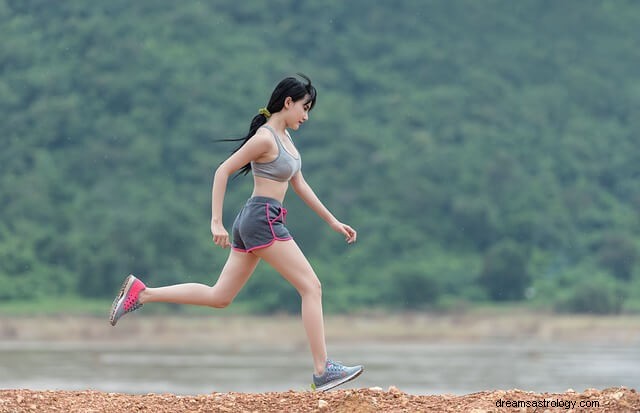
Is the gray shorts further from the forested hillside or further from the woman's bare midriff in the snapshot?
the forested hillside

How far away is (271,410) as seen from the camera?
7.32 meters

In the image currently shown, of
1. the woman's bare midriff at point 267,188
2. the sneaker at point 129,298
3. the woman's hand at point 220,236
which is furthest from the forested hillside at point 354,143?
the woman's hand at point 220,236

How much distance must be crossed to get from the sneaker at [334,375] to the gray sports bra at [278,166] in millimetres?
1109

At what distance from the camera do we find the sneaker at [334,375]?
764cm

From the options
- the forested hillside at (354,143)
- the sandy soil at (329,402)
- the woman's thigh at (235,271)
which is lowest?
the sandy soil at (329,402)

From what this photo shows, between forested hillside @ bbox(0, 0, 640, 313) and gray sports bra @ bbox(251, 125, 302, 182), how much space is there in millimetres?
45396

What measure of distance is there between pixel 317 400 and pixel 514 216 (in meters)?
56.5

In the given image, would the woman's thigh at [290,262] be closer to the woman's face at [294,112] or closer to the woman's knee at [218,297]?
the woman's knee at [218,297]

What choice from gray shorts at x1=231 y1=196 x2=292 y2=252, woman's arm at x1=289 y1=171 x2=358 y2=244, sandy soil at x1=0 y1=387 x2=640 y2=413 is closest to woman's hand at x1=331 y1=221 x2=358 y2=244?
woman's arm at x1=289 y1=171 x2=358 y2=244

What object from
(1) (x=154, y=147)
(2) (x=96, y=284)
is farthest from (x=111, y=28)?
(2) (x=96, y=284)

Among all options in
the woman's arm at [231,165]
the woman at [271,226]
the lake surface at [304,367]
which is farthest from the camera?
the lake surface at [304,367]

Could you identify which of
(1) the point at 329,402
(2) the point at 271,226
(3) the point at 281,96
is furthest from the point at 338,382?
(3) the point at 281,96

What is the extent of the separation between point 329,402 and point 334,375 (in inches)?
13.6

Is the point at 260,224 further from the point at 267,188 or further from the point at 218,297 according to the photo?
the point at 218,297
